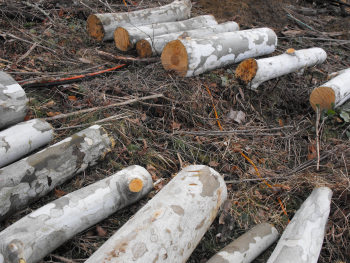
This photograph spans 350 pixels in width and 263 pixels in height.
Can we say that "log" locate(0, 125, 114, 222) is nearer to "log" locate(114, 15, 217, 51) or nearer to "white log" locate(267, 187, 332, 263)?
"white log" locate(267, 187, 332, 263)

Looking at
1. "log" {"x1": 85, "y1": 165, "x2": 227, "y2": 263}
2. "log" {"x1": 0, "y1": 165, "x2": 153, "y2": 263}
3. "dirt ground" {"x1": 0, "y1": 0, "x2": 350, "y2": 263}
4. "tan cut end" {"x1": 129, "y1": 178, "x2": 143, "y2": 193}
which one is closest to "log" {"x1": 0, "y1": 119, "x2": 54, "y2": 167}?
"dirt ground" {"x1": 0, "y1": 0, "x2": 350, "y2": 263}

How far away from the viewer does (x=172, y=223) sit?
2170 mm

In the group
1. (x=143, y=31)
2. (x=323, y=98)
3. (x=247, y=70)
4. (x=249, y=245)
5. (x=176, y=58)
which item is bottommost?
(x=249, y=245)

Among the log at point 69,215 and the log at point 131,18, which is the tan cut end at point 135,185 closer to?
the log at point 69,215

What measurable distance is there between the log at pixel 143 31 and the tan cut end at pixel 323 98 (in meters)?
2.25

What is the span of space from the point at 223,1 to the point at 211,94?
351cm

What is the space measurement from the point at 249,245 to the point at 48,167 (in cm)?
162

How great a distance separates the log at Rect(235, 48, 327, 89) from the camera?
14.3ft

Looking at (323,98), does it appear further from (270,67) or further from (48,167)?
(48,167)

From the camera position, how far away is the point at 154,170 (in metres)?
3.25

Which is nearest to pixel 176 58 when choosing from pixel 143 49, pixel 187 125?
pixel 143 49

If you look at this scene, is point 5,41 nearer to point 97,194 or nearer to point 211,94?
point 211,94

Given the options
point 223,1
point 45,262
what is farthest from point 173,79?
point 223,1

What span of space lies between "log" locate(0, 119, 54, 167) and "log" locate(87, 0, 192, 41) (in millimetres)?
2452
